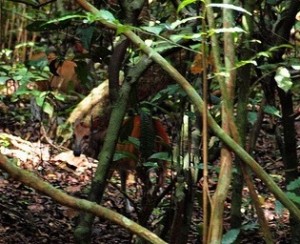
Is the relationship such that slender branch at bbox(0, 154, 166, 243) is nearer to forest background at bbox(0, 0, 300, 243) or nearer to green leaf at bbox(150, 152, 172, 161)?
forest background at bbox(0, 0, 300, 243)

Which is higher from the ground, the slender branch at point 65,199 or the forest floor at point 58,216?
the slender branch at point 65,199

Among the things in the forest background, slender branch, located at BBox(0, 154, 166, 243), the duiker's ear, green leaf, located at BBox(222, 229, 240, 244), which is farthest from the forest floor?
the duiker's ear

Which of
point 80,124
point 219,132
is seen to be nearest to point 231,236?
point 219,132

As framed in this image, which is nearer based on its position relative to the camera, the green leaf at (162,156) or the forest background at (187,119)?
the forest background at (187,119)

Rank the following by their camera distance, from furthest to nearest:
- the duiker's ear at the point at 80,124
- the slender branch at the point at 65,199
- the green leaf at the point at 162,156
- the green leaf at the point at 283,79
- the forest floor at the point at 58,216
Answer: the duiker's ear at the point at 80,124
the forest floor at the point at 58,216
the green leaf at the point at 162,156
the green leaf at the point at 283,79
the slender branch at the point at 65,199

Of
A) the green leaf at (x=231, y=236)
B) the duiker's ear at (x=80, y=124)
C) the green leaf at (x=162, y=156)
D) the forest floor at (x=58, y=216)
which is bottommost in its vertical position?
the forest floor at (x=58, y=216)

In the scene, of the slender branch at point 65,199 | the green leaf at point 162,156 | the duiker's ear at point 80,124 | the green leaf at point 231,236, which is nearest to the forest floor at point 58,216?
the green leaf at point 231,236

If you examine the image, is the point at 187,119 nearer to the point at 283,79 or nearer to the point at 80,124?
the point at 283,79

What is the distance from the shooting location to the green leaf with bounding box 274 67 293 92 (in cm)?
162

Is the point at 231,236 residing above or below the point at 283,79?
below

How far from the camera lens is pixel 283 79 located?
1644 mm

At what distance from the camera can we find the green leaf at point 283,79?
162cm

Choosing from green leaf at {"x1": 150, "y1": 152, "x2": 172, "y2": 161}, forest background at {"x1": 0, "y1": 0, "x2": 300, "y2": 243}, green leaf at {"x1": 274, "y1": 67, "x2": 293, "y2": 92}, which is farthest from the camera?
green leaf at {"x1": 150, "y1": 152, "x2": 172, "y2": 161}

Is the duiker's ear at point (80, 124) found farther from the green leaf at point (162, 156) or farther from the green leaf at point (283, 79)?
the green leaf at point (283, 79)
